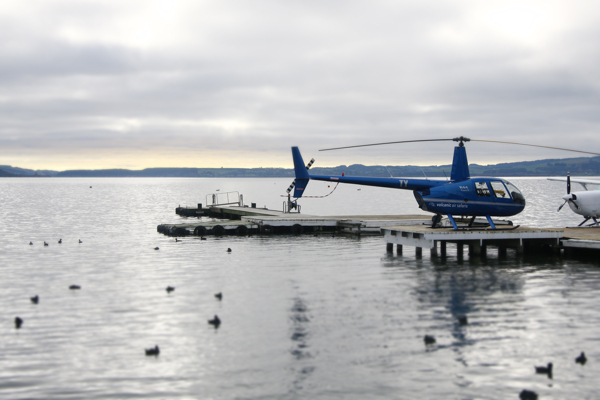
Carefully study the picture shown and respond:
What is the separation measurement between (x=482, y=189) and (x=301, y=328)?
16.1 m

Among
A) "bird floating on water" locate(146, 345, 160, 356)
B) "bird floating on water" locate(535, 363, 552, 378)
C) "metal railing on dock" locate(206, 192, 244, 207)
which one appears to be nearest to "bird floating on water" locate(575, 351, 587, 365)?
"bird floating on water" locate(535, 363, 552, 378)

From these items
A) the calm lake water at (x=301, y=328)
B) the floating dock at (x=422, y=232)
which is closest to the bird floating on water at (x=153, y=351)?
the calm lake water at (x=301, y=328)

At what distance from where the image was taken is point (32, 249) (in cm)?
3500

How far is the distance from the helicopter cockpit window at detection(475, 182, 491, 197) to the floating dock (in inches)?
72.6

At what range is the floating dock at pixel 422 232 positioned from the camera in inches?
1079

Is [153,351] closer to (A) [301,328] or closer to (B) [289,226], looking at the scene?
(A) [301,328]

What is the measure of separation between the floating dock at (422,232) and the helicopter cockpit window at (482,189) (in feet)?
6.05

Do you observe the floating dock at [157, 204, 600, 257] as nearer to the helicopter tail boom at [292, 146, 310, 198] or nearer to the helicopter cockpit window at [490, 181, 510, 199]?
the helicopter cockpit window at [490, 181, 510, 199]

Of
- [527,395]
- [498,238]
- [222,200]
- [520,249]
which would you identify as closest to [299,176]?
[498,238]

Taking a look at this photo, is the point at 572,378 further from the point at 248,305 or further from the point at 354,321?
the point at 248,305

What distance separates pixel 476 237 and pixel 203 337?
52.8 feet

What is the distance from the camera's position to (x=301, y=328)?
15.9 metres

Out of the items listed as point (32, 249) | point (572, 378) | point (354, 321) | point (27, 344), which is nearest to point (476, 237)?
point (354, 321)

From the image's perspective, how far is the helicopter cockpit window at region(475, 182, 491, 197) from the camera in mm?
28859
